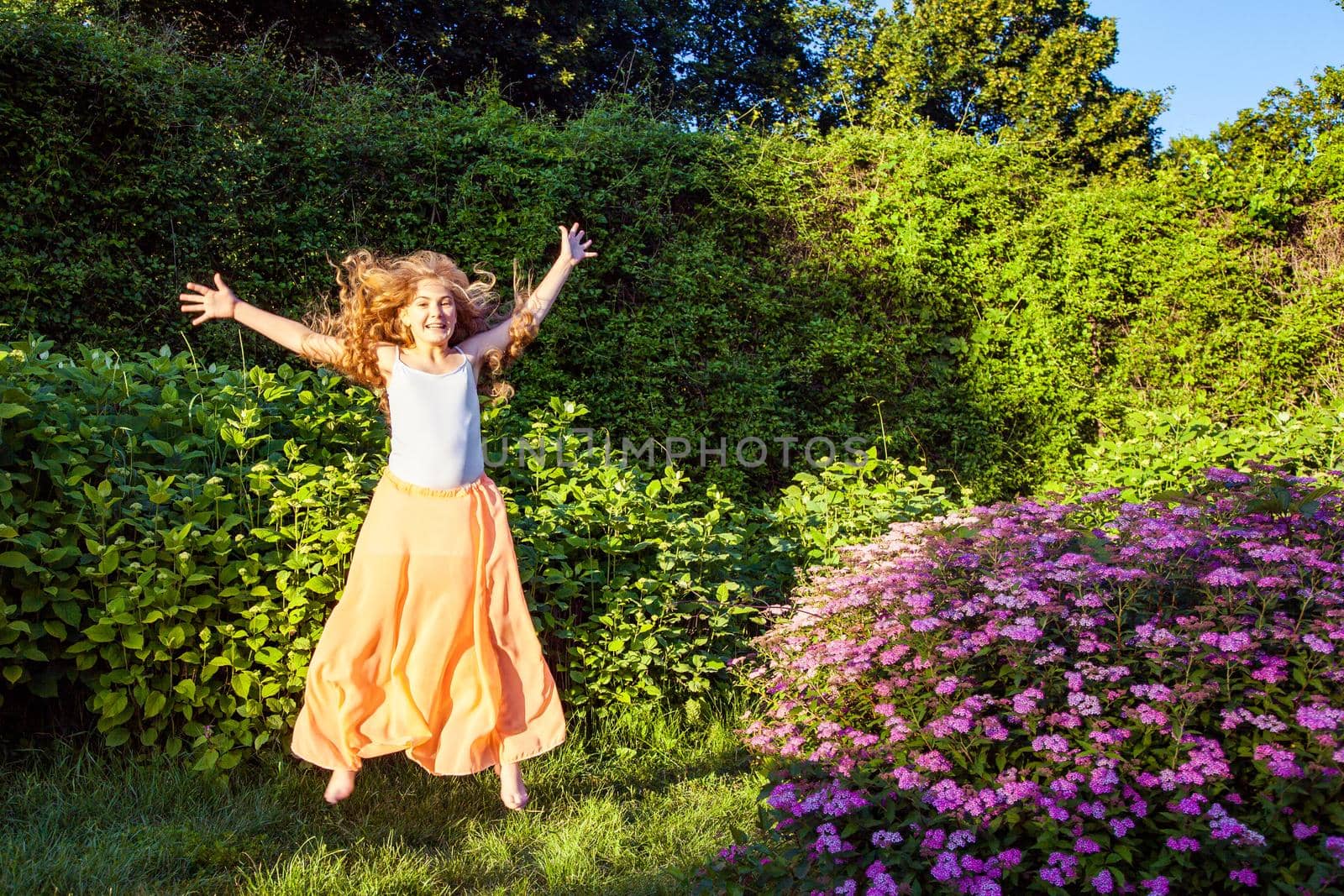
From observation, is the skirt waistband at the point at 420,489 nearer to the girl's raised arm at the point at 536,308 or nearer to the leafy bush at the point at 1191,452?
the girl's raised arm at the point at 536,308

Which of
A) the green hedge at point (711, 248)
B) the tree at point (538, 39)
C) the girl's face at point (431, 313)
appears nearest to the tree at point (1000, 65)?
the tree at point (538, 39)

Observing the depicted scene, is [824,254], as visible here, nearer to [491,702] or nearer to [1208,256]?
[1208,256]

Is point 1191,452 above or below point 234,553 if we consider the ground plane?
above

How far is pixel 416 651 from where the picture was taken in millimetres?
2816

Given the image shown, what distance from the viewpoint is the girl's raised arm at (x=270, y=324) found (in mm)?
2971

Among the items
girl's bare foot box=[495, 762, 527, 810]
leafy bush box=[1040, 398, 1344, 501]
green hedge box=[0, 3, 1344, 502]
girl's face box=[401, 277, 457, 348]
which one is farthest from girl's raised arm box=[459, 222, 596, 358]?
leafy bush box=[1040, 398, 1344, 501]

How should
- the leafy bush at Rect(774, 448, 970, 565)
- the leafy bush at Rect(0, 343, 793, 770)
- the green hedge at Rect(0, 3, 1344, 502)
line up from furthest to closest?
1. the green hedge at Rect(0, 3, 1344, 502)
2. the leafy bush at Rect(774, 448, 970, 565)
3. the leafy bush at Rect(0, 343, 793, 770)

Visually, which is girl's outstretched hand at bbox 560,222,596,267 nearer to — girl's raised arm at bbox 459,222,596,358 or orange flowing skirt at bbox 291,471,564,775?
girl's raised arm at bbox 459,222,596,358

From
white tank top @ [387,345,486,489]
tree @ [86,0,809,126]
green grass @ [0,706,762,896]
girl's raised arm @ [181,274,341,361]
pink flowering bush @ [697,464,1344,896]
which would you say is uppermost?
tree @ [86,0,809,126]

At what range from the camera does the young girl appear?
2.81 meters

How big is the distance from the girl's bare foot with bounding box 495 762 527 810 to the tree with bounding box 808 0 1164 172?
59.1 ft

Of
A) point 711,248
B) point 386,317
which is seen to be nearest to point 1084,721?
point 386,317

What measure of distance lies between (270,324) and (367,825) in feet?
4.93

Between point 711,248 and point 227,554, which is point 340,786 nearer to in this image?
point 227,554
